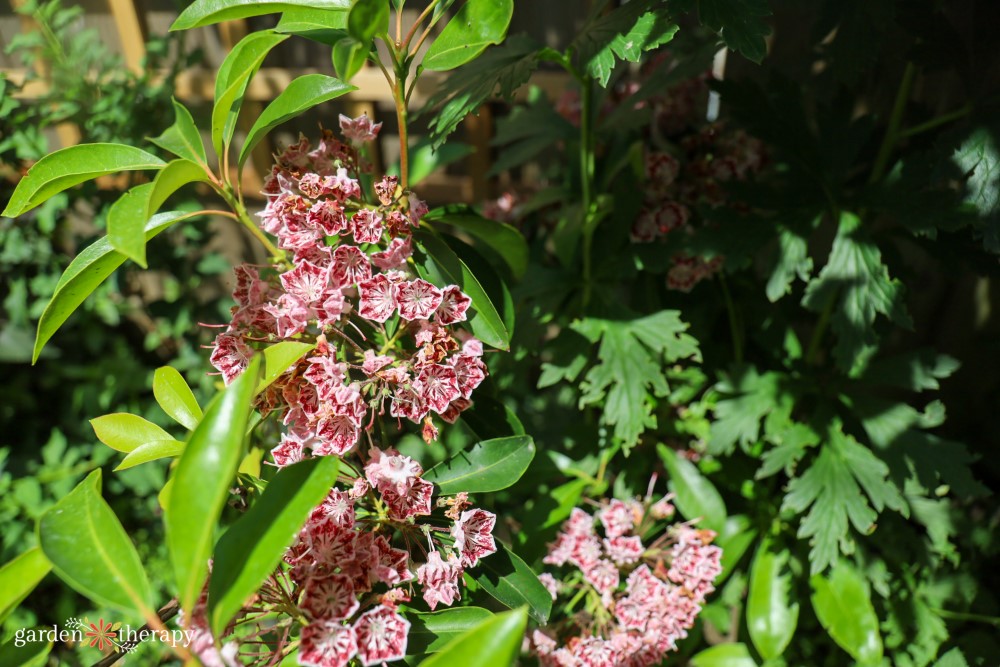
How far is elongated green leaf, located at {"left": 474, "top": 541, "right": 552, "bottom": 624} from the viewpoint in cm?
88

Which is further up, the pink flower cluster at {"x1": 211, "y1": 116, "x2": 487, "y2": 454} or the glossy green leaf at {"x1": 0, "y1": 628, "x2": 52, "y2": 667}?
the pink flower cluster at {"x1": 211, "y1": 116, "x2": 487, "y2": 454}

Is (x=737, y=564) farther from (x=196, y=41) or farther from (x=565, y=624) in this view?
(x=196, y=41)

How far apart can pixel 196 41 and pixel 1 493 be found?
1345 mm

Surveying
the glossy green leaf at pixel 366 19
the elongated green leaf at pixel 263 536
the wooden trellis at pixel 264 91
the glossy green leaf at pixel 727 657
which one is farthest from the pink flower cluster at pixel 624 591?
the wooden trellis at pixel 264 91

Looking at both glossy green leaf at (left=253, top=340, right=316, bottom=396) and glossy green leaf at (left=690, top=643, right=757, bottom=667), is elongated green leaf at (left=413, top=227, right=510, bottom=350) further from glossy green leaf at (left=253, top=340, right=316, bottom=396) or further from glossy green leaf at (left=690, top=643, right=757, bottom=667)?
glossy green leaf at (left=690, top=643, right=757, bottom=667)

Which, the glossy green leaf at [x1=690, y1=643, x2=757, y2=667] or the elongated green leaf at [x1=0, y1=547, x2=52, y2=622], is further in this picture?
the glossy green leaf at [x1=690, y1=643, x2=757, y2=667]

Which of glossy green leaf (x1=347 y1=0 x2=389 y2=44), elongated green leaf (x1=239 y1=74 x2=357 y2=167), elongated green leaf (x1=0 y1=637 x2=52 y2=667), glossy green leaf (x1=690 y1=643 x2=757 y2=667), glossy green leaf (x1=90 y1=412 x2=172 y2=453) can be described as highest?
glossy green leaf (x1=347 y1=0 x2=389 y2=44)

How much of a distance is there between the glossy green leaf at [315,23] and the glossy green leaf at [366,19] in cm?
13

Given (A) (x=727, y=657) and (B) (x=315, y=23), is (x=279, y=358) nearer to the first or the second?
(B) (x=315, y=23)

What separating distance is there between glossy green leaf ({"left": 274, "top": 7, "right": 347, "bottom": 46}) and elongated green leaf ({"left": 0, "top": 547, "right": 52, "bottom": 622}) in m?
0.59

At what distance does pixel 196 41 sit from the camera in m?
2.09

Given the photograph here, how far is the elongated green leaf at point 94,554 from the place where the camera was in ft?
1.92

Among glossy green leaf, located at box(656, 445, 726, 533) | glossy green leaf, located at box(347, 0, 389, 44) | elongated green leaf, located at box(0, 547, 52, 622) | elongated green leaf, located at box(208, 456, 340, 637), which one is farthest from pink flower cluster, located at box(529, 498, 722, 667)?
glossy green leaf, located at box(347, 0, 389, 44)

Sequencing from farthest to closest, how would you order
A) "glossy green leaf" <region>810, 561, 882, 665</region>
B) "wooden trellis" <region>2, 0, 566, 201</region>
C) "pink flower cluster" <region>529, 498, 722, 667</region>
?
"wooden trellis" <region>2, 0, 566, 201</region> → "glossy green leaf" <region>810, 561, 882, 665</region> → "pink flower cluster" <region>529, 498, 722, 667</region>
